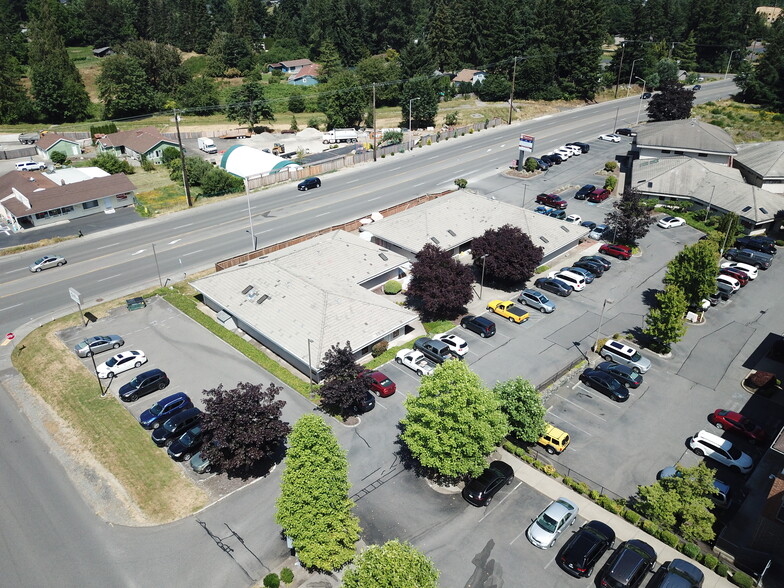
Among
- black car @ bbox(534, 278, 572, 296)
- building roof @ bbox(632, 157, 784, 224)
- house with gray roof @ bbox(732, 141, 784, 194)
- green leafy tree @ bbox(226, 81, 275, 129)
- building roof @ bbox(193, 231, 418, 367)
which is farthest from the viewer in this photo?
green leafy tree @ bbox(226, 81, 275, 129)

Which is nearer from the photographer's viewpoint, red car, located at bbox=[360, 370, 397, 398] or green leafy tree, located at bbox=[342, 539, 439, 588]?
green leafy tree, located at bbox=[342, 539, 439, 588]

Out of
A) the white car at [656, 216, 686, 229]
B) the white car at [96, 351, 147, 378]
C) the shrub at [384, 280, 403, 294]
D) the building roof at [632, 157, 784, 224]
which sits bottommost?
the white car at [96, 351, 147, 378]

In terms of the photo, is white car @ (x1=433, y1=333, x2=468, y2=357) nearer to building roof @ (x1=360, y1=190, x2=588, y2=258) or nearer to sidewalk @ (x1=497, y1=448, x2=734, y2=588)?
sidewalk @ (x1=497, y1=448, x2=734, y2=588)

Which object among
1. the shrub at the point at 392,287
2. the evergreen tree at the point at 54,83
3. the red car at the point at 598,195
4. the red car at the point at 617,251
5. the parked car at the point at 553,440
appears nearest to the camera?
the parked car at the point at 553,440

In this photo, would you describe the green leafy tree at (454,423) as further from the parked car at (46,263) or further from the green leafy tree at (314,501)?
the parked car at (46,263)

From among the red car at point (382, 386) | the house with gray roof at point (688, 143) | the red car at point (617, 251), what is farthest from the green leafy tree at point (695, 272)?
the house with gray roof at point (688, 143)

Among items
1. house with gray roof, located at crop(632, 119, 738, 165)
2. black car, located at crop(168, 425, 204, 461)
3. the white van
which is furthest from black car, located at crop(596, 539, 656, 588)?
house with gray roof, located at crop(632, 119, 738, 165)
